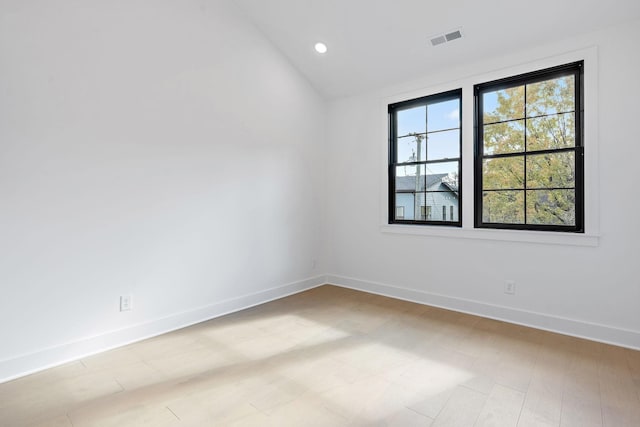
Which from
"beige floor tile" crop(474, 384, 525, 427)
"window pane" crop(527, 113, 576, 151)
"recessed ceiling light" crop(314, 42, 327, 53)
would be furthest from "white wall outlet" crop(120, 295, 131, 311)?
"window pane" crop(527, 113, 576, 151)

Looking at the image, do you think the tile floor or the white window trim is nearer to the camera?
the tile floor

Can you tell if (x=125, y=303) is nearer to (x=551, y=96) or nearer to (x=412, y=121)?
(x=412, y=121)

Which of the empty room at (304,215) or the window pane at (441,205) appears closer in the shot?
the empty room at (304,215)

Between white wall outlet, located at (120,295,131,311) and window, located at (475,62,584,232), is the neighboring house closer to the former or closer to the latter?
window, located at (475,62,584,232)

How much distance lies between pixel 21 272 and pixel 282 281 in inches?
98.2

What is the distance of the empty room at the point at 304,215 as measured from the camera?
2.18 meters

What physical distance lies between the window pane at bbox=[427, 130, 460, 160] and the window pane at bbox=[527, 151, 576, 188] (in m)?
0.73

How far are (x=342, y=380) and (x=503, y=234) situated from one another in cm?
214

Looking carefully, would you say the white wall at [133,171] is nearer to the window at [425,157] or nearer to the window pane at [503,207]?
the window at [425,157]

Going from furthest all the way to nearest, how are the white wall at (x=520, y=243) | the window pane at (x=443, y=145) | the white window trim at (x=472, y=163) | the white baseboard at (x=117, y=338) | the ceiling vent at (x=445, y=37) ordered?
the window pane at (x=443, y=145)
the ceiling vent at (x=445, y=37)
the white window trim at (x=472, y=163)
the white wall at (x=520, y=243)
the white baseboard at (x=117, y=338)

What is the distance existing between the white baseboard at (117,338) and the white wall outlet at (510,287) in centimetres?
247

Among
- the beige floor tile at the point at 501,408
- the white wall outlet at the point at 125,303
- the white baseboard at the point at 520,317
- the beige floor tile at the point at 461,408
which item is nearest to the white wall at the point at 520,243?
the white baseboard at the point at 520,317

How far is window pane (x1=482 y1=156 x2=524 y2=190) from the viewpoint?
3266 mm

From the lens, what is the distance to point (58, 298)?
8.08 feet
